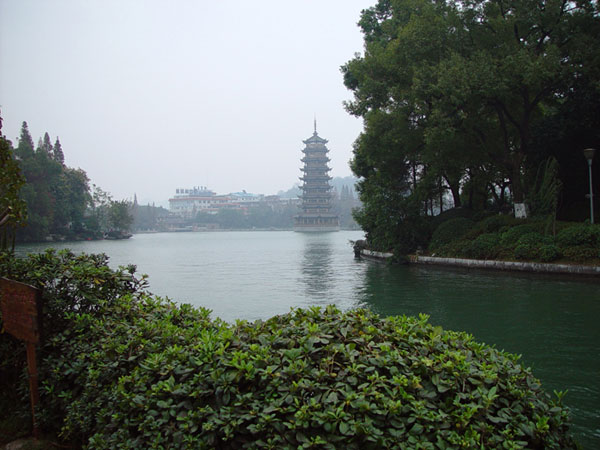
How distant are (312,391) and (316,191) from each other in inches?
3033

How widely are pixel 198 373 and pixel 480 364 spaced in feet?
4.52

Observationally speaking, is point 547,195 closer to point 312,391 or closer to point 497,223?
point 497,223

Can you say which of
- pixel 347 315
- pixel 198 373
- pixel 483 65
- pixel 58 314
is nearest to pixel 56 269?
pixel 58 314

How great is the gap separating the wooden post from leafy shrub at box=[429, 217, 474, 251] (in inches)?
628

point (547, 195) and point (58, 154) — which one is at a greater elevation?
point (58, 154)

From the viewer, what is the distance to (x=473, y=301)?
9.05m

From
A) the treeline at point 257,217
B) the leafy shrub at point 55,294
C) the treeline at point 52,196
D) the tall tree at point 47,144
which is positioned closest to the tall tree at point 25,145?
the treeline at point 52,196

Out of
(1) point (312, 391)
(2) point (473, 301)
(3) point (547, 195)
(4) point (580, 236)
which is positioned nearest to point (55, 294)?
(1) point (312, 391)

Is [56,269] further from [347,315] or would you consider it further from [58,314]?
[347,315]

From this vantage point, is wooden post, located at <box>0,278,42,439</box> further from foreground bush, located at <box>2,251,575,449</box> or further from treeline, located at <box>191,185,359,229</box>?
treeline, located at <box>191,185,359,229</box>

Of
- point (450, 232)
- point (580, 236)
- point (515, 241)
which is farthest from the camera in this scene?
point (450, 232)

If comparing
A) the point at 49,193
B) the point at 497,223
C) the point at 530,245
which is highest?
the point at 49,193

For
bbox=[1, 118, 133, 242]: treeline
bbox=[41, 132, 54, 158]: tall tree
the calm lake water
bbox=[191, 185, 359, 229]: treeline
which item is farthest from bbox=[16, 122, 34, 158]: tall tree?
bbox=[191, 185, 359, 229]: treeline

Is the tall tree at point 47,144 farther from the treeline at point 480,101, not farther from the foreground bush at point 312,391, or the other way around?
the foreground bush at point 312,391
